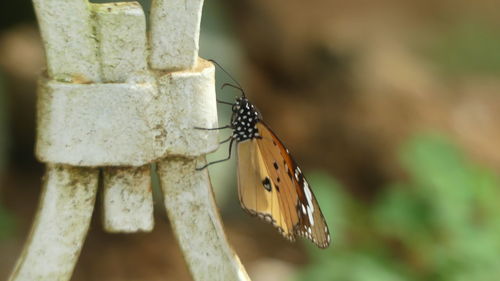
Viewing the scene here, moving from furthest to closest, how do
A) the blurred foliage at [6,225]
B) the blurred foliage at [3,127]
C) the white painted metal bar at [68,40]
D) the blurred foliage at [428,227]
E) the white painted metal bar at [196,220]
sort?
the blurred foliage at [6,225] < the blurred foliage at [3,127] < the blurred foliage at [428,227] < the white painted metal bar at [196,220] < the white painted metal bar at [68,40]

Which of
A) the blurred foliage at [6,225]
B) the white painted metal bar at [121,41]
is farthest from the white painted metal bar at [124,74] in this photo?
the blurred foliage at [6,225]

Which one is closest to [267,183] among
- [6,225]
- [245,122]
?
[245,122]

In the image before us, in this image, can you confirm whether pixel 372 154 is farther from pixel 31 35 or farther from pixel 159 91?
pixel 159 91

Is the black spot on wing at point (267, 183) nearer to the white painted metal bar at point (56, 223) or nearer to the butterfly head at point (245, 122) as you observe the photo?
the butterfly head at point (245, 122)

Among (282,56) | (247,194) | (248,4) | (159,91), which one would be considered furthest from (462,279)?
(248,4)

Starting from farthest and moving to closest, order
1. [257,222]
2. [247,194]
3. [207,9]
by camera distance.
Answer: [257,222], [207,9], [247,194]

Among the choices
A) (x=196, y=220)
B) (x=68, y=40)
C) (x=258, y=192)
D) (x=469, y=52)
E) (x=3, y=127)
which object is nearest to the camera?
(x=68, y=40)

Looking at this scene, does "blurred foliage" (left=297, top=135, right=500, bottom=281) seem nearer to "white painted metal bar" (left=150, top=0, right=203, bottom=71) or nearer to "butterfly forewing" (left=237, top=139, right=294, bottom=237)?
"butterfly forewing" (left=237, top=139, right=294, bottom=237)

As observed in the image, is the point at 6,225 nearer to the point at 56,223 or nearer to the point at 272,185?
the point at 272,185
